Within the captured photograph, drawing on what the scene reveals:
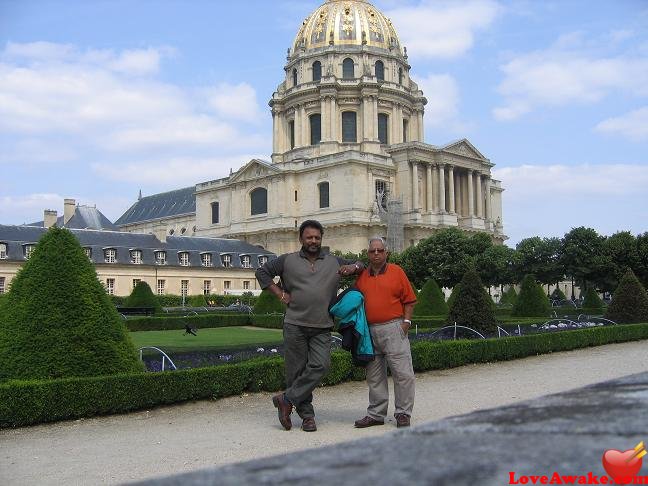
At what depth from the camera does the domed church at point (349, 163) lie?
5906 cm

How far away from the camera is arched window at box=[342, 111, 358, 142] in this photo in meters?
64.9

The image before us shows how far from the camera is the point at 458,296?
51.2ft

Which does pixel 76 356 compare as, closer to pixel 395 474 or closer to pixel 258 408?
pixel 258 408

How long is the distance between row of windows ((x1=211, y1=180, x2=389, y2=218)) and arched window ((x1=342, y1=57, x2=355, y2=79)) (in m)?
11.5

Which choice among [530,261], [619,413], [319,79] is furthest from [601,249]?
[619,413]

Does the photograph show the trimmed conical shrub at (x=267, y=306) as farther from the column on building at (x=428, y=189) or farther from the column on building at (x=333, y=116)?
the column on building at (x=333, y=116)

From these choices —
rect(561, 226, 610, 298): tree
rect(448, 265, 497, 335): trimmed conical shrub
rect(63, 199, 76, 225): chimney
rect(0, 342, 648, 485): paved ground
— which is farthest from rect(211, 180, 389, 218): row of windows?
rect(0, 342, 648, 485): paved ground

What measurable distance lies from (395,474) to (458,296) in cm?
1477

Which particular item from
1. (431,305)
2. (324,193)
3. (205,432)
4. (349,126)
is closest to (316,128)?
(349,126)

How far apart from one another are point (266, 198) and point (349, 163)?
9410 mm

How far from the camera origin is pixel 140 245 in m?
50.2

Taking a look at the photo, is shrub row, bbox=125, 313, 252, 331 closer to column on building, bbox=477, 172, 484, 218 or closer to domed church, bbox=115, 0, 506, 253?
domed church, bbox=115, 0, 506, 253

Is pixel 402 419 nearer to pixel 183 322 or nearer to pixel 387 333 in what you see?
pixel 387 333

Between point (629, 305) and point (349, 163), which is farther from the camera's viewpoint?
point (349, 163)
